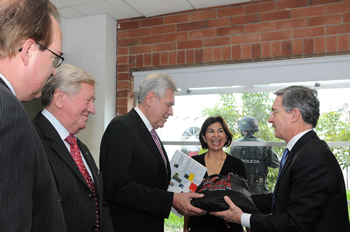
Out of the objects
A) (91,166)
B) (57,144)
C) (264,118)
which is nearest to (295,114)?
(91,166)

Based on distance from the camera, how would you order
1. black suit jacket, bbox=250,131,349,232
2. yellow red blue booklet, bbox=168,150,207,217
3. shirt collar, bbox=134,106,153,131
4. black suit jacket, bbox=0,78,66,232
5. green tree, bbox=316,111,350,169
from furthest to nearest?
1. green tree, bbox=316,111,350,169
2. yellow red blue booklet, bbox=168,150,207,217
3. shirt collar, bbox=134,106,153,131
4. black suit jacket, bbox=250,131,349,232
5. black suit jacket, bbox=0,78,66,232

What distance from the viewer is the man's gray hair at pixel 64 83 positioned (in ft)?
5.09

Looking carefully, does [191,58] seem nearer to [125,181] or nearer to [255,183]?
[255,183]

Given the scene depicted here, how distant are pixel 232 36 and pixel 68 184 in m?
2.80

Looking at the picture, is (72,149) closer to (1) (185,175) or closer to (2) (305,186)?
(1) (185,175)

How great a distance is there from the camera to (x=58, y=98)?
1551 mm

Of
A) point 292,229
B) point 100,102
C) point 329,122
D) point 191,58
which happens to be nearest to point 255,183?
point 329,122

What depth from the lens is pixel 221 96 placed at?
3.79m

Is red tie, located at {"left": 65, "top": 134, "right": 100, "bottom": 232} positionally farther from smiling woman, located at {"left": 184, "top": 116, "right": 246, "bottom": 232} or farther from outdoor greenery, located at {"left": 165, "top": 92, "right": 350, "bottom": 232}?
outdoor greenery, located at {"left": 165, "top": 92, "right": 350, "bottom": 232}

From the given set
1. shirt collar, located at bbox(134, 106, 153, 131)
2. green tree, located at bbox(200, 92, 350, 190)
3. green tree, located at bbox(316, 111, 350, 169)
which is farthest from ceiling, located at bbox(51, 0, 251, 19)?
shirt collar, located at bbox(134, 106, 153, 131)

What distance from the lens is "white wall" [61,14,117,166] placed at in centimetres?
387

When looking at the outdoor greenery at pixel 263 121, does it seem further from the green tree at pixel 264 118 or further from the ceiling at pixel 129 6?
the ceiling at pixel 129 6

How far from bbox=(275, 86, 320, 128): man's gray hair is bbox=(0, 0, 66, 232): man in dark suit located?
1385 millimetres

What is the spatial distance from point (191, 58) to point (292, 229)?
8.51 feet
